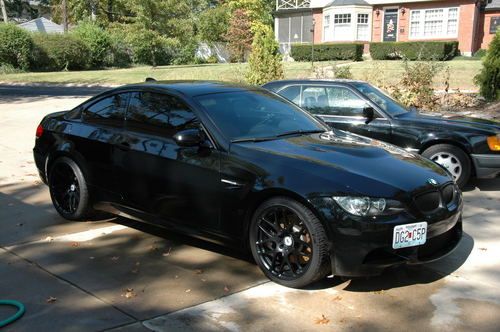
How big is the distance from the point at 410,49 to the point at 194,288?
29948mm

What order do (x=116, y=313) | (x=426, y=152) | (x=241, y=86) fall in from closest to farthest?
(x=116, y=313) → (x=241, y=86) → (x=426, y=152)

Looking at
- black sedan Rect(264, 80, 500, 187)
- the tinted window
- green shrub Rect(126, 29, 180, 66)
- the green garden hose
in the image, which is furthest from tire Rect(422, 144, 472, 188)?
green shrub Rect(126, 29, 180, 66)

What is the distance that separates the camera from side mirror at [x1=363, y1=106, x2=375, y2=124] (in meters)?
7.46

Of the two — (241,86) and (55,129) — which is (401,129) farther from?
(55,129)

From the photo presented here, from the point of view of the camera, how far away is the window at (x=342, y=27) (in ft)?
123

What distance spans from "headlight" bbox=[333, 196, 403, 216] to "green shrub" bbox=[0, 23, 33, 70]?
37.3 metres

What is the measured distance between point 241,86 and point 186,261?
1.88m

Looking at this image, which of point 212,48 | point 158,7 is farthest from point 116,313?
point 212,48

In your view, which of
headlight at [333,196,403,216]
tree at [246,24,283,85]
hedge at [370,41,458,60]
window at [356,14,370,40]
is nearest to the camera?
headlight at [333,196,403,216]

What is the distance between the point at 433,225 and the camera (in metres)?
4.09

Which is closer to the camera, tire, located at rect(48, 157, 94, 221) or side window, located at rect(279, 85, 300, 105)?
tire, located at rect(48, 157, 94, 221)

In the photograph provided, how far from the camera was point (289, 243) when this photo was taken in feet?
13.8

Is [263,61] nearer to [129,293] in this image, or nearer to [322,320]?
[129,293]

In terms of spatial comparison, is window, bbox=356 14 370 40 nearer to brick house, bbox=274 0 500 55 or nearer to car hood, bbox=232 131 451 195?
brick house, bbox=274 0 500 55
